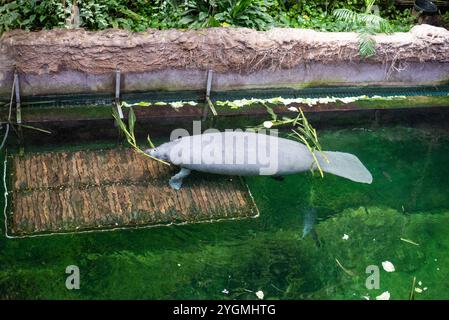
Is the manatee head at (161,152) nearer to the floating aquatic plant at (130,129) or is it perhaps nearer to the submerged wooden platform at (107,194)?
the floating aquatic plant at (130,129)

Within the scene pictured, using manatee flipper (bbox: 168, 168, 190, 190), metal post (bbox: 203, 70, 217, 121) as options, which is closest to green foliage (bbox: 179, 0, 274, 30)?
metal post (bbox: 203, 70, 217, 121)

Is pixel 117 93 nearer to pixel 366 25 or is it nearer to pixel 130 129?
pixel 130 129

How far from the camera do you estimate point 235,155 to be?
658 cm

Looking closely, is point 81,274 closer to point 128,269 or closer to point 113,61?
point 128,269

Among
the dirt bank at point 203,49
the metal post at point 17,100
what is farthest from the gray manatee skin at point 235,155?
the metal post at point 17,100

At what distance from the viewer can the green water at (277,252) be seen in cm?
560

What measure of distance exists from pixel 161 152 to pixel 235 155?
2.79 ft

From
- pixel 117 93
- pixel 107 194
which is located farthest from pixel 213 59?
pixel 107 194

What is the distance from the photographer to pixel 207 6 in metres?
8.59

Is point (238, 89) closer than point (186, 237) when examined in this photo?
No

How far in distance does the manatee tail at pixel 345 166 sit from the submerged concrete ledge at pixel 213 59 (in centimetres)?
173

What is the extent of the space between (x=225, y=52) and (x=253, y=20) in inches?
34.2

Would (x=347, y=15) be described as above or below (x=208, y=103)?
above
